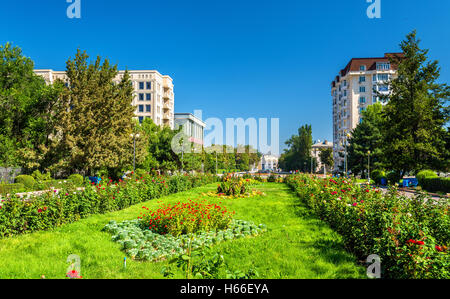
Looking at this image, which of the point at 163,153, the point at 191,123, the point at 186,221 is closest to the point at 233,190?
the point at 186,221

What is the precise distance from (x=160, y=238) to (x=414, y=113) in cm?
3249

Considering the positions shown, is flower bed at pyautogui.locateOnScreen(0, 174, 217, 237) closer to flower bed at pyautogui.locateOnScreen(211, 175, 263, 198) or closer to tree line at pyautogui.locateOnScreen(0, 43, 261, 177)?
flower bed at pyautogui.locateOnScreen(211, 175, 263, 198)

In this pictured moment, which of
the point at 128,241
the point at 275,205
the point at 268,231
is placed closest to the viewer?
the point at 128,241

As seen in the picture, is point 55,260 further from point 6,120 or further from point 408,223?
point 6,120

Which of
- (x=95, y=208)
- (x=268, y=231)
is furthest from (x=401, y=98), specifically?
(x=95, y=208)

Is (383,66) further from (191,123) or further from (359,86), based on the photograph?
(191,123)

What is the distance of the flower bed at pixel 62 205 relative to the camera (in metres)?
7.18

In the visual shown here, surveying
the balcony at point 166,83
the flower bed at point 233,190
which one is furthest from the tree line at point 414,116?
the balcony at point 166,83

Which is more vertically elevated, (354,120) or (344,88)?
(344,88)

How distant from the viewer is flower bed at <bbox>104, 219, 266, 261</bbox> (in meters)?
6.13

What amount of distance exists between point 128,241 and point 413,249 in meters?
5.56

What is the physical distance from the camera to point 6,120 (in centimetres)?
2823

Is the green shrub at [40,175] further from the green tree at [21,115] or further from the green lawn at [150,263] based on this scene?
the green lawn at [150,263]

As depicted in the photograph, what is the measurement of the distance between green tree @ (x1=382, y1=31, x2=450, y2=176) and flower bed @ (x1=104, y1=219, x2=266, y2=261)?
92.5ft
